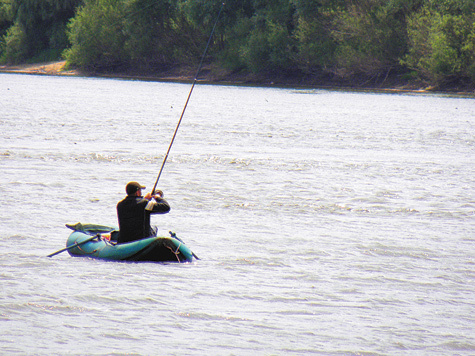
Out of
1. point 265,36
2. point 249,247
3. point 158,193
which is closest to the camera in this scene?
point 158,193

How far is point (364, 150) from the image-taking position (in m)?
20.8

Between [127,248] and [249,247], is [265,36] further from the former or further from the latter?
[127,248]

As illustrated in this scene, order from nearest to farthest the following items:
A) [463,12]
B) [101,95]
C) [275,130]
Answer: [275,130], [101,95], [463,12]

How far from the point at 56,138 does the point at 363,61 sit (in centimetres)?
4086

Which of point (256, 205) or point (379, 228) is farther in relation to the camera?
point (256, 205)

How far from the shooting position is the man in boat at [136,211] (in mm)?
8498

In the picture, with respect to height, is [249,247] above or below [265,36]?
below

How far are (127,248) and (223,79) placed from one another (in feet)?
191

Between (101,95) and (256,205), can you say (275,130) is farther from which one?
(101,95)

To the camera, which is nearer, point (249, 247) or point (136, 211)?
point (136, 211)

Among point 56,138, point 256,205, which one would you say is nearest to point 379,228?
point 256,205

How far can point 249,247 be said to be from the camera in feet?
31.7

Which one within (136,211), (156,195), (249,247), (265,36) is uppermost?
(265,36)

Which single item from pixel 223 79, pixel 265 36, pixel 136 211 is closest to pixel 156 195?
pixel 136 211
